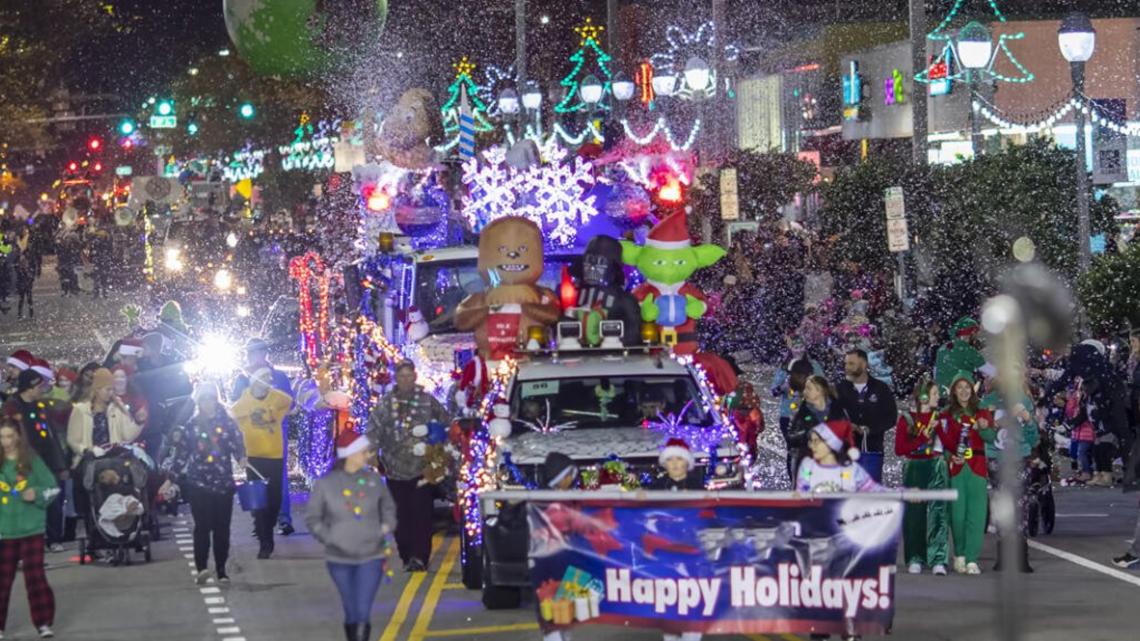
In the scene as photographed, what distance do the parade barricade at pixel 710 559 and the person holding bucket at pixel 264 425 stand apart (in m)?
6.65

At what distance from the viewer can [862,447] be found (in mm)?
16484

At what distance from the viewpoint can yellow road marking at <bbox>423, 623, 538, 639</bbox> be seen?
13.9 metres

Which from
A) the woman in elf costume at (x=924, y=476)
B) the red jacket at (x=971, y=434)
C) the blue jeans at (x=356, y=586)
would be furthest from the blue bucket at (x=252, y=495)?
the red jacket at (x=971, y=434)

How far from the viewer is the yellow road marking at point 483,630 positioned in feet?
45.8

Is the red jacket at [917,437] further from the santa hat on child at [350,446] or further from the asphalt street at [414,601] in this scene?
the santa hat on child at [350,446]

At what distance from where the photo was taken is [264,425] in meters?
18.2

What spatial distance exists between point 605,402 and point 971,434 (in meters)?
2.77

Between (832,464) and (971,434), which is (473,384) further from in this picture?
(832,464)

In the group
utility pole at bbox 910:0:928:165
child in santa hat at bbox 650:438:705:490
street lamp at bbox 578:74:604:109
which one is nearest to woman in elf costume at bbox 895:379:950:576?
child in santa hat at bbox 650:438:705:490

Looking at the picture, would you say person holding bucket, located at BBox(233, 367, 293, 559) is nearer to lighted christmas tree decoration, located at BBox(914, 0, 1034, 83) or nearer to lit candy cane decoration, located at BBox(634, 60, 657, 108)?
lighted christmas tree decoration, located at BBox(914, 0, 1034, 83)

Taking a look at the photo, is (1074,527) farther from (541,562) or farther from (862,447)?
(541,562)

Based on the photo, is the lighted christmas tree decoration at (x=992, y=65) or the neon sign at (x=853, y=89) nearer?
the lighted christmas tree decoration at (x=992, y=65)

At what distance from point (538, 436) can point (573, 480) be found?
89cm

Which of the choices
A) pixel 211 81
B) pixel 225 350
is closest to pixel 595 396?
pixel 225 350
